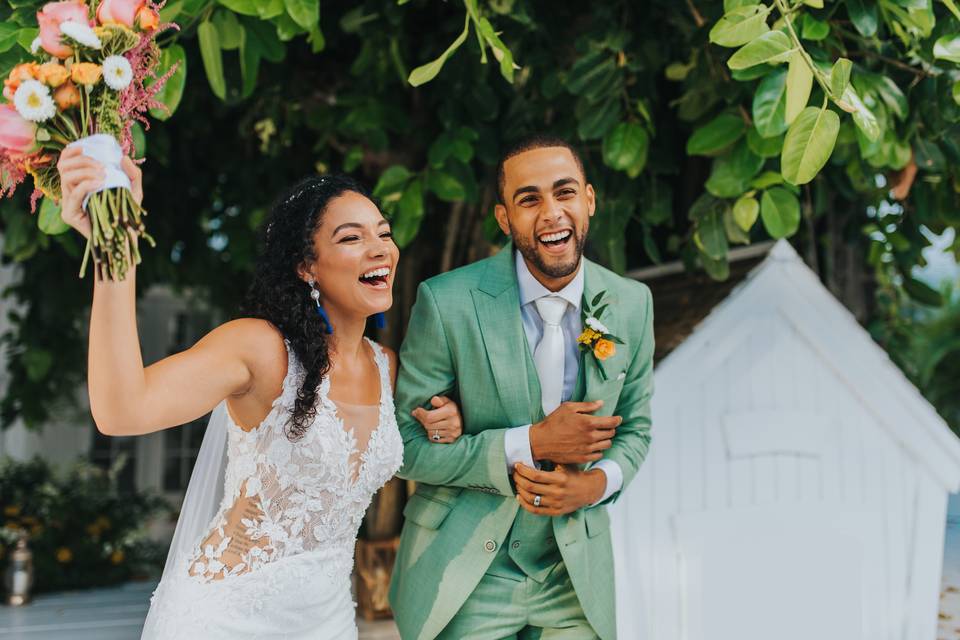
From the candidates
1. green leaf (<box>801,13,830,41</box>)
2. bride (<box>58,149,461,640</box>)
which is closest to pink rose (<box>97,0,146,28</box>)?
bride (<box>58,149,461,640</box>)

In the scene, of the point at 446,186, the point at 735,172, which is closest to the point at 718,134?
the point at 735,172

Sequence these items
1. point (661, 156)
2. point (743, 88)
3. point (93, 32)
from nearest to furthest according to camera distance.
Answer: point (93, 32) → point (743, 88) → point (661, 156)

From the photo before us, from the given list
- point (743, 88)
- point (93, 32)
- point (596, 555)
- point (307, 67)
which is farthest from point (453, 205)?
point (93, 32)

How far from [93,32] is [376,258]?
2.47 ft

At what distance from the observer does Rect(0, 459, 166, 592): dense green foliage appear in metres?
6.97

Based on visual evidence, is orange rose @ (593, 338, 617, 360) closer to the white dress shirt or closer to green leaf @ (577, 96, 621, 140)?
the white dress shirt

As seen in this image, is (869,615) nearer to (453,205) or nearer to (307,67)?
(453,205)

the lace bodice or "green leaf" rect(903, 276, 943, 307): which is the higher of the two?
"green leaf" rect(903, 276, 943, 307)

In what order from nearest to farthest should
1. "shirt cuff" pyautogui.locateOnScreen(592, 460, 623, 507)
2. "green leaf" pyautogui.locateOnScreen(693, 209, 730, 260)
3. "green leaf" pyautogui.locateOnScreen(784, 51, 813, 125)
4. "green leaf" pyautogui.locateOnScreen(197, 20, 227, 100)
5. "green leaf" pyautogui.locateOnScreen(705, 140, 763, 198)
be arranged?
"green leaf" pyautogui.locateOnScreen(784, 51, 813, 125), "shirt cuff" pyautogui.locateOnScreen(592, 460, 623, 507), "green leaf" pyautogui.locateOnScreen(197, 20, 227, 100), "green leaf" pyautogui.locateOnScreen(705, 140, 763, 198), "green leaf" pyautogui.locateOnScreen(693, 209, 730, 260)

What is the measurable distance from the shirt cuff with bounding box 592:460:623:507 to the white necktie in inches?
7.0

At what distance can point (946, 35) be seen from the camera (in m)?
2.34

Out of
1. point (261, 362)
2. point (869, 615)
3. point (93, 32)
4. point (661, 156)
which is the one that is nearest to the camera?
point (93, 32)

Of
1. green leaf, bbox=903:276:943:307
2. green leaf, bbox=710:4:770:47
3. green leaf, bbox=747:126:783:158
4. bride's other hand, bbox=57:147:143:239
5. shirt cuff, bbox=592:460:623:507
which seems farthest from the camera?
green leaf, bbox=903:276:943:307

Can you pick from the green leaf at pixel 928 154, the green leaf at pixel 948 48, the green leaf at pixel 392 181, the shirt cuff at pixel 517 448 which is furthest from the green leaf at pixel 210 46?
the green leaf at pixel 928 154
